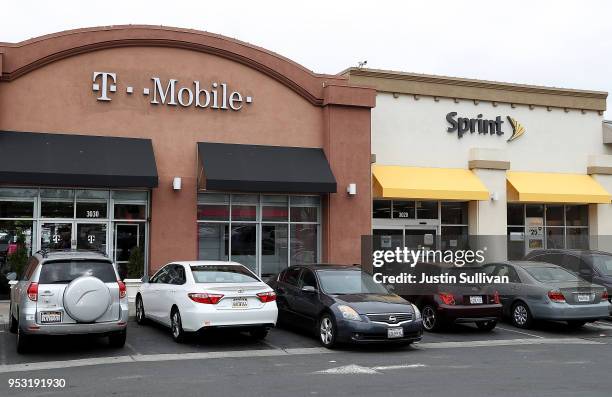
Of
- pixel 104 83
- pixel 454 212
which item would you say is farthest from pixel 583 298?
pixel 104 83

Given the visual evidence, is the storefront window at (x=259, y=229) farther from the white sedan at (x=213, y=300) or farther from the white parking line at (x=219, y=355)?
the white parking line at (x=219, y=355)

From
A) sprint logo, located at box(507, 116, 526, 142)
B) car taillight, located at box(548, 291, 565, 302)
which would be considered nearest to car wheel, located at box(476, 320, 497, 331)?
car taillight, located at box(548, 291, 565, 302)

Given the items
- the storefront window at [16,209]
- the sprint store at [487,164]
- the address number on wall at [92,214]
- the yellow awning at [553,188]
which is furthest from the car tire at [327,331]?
the yellow awning at [553,188]

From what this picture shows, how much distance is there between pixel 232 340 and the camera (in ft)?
42.3

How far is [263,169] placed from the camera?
62.0ft

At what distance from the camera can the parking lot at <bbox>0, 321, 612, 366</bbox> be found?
1117 centimetres

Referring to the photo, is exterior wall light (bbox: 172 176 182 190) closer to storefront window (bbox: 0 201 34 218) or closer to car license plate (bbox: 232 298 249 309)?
storefront window (bbox: 0 201 34 218)

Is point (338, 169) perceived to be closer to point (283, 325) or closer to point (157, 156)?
point (157, 156)

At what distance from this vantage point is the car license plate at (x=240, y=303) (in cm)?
1174

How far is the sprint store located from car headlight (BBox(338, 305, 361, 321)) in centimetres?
967

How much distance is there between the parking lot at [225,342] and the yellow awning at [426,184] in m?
6.84

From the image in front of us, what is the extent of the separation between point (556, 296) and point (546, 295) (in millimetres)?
210

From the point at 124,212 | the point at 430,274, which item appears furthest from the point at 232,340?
the point at 124,212

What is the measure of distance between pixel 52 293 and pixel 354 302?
17.1 ft
